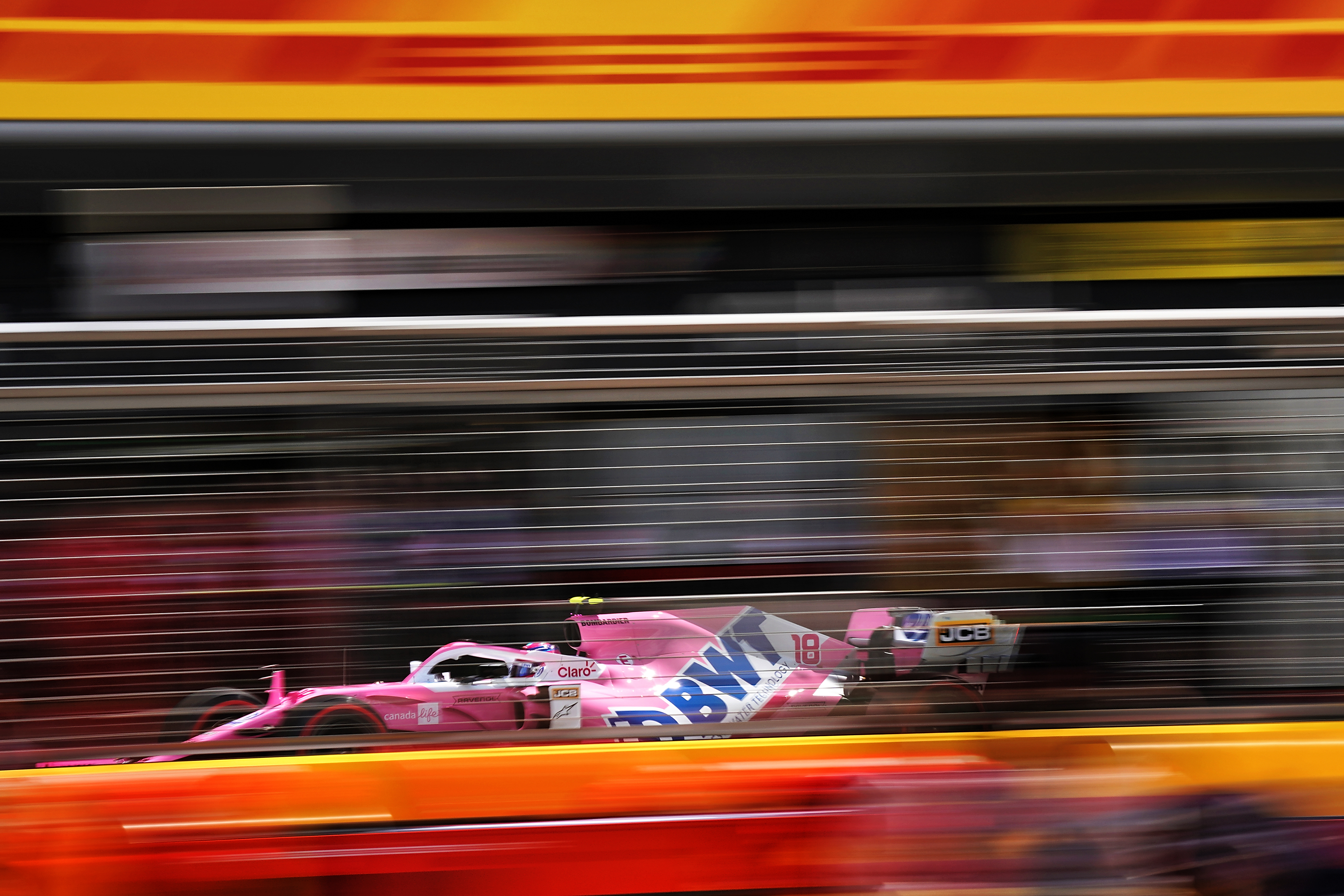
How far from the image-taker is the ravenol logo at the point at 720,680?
2.05 metres

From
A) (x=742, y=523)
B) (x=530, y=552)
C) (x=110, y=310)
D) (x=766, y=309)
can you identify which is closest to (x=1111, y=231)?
(x=766, y=309)

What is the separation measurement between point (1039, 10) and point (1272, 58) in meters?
0.56

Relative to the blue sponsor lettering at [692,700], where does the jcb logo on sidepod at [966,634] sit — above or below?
above

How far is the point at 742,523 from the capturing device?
6.72 feet

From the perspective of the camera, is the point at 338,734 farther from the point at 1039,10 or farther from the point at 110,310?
the point at 1039,10

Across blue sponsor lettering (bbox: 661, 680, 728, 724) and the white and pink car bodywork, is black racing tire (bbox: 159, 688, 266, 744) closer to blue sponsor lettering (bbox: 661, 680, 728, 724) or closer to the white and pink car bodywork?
the white and pink car bodywork

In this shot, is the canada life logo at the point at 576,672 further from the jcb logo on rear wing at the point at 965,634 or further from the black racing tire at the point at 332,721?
the jcb logo on rear wing at the point at 965,634

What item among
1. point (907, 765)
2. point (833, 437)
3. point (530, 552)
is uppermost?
point (833, 437)

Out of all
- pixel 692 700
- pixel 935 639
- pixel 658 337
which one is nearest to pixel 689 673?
pixel 692 700

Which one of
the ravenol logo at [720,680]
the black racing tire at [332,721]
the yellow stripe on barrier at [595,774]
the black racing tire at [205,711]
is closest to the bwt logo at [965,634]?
the yellow stripe on barrier at [595,774]

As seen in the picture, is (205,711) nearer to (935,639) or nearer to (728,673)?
(728,673)

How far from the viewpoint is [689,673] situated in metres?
2.05

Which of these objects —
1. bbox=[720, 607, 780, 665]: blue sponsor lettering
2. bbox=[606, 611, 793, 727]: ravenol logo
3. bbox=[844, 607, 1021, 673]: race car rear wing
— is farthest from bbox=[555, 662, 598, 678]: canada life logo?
bbox=[844, 607, 1021, 673]: race car rear wing

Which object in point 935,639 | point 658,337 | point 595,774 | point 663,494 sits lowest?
point 595,774
